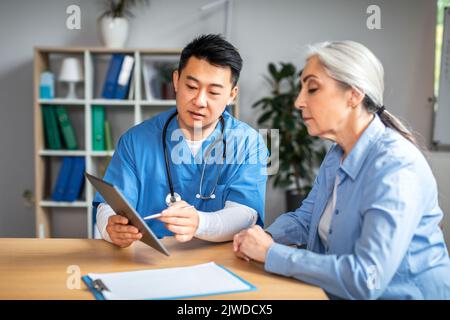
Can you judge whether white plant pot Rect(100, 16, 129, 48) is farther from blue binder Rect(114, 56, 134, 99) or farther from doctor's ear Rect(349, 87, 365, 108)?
doctor's ear Rect(349, 87, 365, 108)

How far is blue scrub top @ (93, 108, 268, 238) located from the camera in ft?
6.04

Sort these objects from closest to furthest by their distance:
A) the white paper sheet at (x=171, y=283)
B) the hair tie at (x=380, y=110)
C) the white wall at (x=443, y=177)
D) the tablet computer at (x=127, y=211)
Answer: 1. the white paper sheet at (x=171, y=283)
2. the tablet computer at (x=127, y=211)
3. the hair tie at (x=380, y=110)
4. the white wall at (x=443, y=177)

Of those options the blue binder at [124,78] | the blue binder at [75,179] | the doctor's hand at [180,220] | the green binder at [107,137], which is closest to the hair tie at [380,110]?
the doctor's hand at [180,220]

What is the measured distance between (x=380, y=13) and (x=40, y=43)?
2.68m

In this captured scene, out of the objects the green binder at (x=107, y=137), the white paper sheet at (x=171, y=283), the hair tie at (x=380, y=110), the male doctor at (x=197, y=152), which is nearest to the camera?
the white paper sheet at (x=171, y=283)

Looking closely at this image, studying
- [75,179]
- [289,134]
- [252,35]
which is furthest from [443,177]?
[75,179]

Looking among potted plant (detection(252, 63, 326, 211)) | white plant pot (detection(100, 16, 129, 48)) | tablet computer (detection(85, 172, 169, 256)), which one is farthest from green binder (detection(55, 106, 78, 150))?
tablet computer (detection(85, 172, 169, 256))

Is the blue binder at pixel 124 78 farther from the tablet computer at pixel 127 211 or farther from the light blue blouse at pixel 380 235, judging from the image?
the light blue blouse at pixel 380 235

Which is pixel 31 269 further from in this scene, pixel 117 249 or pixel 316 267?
pixel 316 267

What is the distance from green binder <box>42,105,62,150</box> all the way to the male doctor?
2.17 metres

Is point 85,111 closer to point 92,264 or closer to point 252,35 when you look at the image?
point 252,35

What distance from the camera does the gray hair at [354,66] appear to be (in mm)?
1304

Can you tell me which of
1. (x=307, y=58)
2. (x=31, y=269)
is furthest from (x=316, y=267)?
(x=31, y=269)

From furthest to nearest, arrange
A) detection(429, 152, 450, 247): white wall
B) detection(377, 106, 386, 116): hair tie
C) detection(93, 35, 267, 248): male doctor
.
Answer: detection(429, 152, 450, 247): white wall < detection(93, 35, 267, 248): male doctor < detection(377, 106, 386, 116): hair tie
